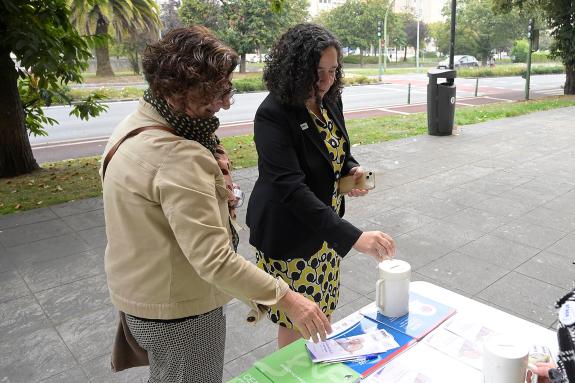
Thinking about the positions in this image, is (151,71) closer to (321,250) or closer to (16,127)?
(321,250)

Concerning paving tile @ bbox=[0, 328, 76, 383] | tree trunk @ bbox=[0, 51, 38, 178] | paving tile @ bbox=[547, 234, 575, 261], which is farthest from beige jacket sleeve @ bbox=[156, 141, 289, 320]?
tree trunk @ bbox=[0, 51, 38, 178]

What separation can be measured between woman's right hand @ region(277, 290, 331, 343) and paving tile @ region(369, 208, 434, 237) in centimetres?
341

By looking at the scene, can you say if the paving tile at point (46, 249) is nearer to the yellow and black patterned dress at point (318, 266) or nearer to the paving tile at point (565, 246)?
the yellow and black patterned dress at point (318, 266)

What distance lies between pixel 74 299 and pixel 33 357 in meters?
0.74

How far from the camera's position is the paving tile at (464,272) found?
371 centimetres

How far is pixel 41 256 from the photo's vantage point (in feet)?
14.4

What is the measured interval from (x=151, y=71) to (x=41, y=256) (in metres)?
3.64

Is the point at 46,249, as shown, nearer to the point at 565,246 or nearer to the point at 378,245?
the point at 378,245

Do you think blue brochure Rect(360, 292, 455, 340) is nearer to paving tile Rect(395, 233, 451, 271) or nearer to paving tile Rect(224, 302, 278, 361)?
paving tile Rect(224, 302, 278, 361)

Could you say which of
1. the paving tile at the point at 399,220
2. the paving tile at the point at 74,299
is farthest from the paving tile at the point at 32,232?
the paving tile at the point at 399,220

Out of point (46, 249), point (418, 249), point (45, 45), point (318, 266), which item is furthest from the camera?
point (45, 45)

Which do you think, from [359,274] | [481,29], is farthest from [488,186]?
[481,29]

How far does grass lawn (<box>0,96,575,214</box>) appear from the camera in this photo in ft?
20.5

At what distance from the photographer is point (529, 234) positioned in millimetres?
4652
